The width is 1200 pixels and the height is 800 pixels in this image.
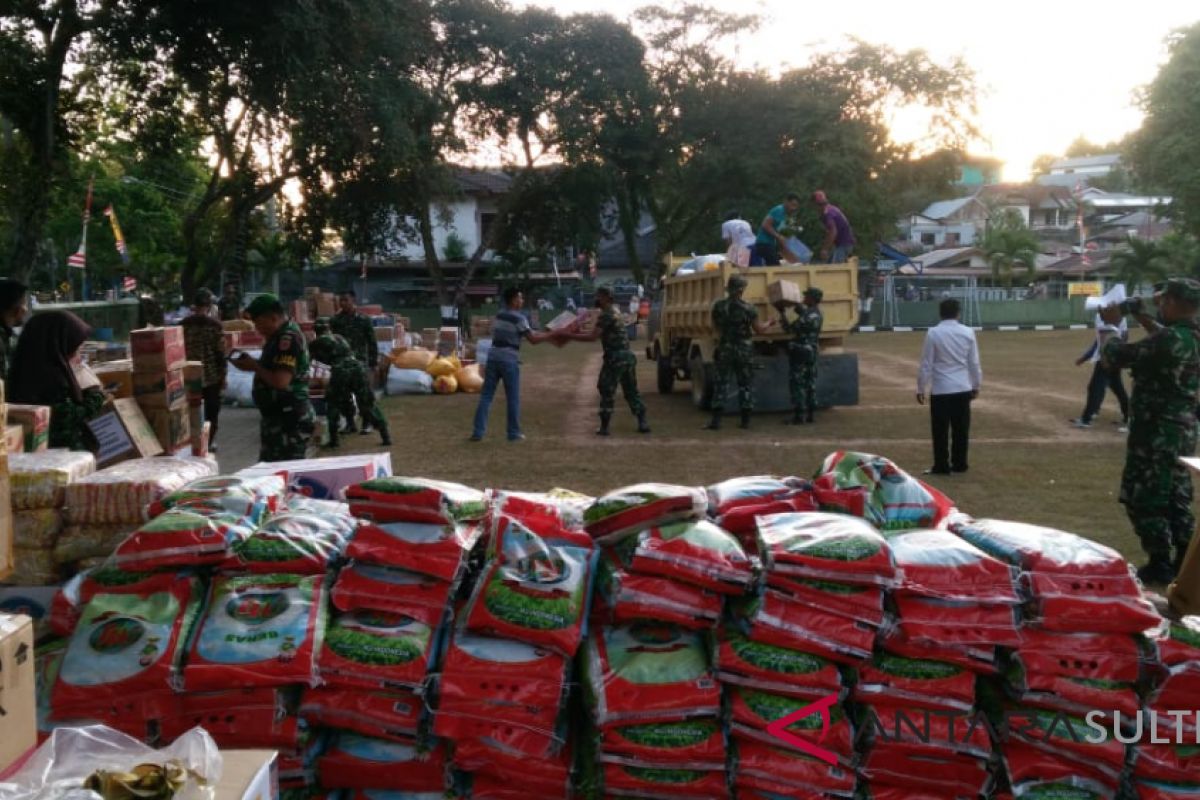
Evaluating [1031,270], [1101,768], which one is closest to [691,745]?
[1101,768]

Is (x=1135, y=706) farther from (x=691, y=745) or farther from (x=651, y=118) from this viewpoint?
(x=651, y=118)

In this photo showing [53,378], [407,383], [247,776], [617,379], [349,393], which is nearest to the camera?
[247,776]

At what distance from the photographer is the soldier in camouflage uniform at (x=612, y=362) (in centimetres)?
1088

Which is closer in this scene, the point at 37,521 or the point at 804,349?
the point at 37,521

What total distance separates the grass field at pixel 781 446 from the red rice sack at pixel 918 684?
3.87 metres

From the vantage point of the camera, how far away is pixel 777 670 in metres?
2.86

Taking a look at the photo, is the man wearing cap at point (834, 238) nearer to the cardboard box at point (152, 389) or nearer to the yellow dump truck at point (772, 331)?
the yellow dump truck at point (772, 331)

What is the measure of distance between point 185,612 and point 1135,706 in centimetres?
287

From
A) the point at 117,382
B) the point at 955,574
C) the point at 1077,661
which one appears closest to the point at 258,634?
the point at 955,574

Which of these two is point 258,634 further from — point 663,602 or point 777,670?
point 777,670

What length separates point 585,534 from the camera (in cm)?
323

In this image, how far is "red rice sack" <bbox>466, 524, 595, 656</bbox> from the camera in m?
2.90

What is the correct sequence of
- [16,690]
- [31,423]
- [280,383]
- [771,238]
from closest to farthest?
1. [16,690]
2. [31,423]
3. [280,383]
4. [771,238]

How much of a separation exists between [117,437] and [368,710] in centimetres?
351
